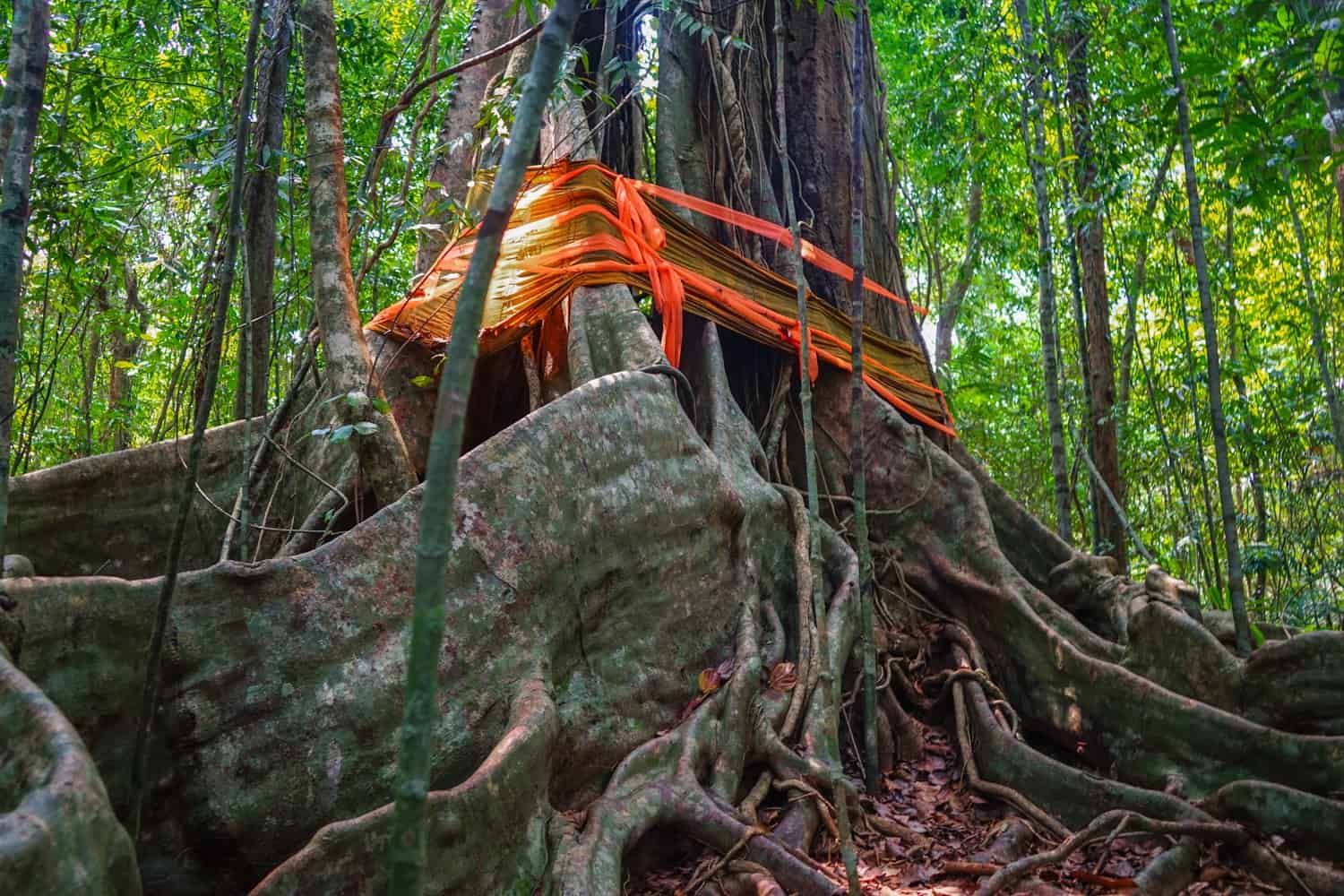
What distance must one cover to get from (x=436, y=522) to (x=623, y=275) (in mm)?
3654

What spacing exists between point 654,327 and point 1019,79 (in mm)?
3672

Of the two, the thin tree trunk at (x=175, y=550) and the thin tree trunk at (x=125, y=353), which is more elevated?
the thin tree trunk at (x=125, y=353)

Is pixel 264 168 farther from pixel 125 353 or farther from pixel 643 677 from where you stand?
pixel 125 353

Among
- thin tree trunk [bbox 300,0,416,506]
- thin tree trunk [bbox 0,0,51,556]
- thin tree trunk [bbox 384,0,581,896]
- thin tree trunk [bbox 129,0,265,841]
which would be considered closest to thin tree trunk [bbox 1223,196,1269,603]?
thin tree trunk [bbox 300,0,416,506]

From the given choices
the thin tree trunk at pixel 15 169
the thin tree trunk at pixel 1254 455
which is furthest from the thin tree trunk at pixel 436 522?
the thin tree trunk at pixel 1254 455

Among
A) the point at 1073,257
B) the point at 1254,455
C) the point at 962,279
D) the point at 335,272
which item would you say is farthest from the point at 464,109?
the point at 962,279

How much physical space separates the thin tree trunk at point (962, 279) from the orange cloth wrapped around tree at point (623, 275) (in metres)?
6.38

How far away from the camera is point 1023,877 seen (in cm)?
318

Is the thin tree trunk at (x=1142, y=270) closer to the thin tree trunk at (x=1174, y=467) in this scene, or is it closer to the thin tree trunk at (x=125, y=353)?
the thin tree trunk at (x=1174, y=467)

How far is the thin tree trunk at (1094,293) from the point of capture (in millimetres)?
6805

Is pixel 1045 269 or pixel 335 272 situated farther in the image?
pixel 1045 269

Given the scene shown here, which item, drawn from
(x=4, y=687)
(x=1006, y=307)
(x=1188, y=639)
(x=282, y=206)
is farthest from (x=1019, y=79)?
(x=1006, y=307)

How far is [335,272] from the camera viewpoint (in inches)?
141

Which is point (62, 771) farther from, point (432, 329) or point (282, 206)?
point (282, 206)
